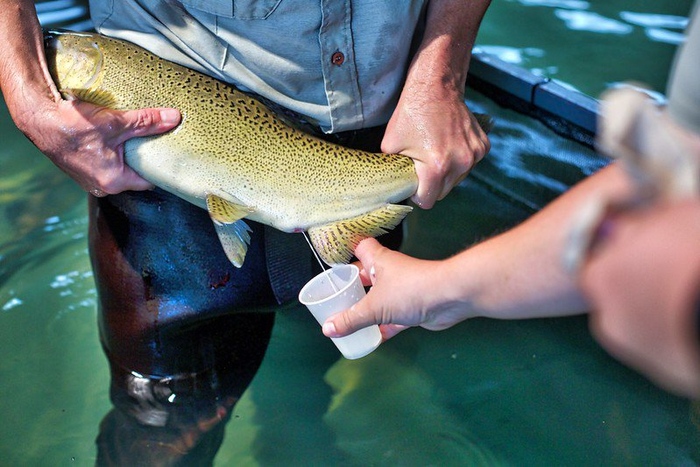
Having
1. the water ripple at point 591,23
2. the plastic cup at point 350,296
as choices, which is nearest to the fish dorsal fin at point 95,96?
the plastic cup at point 350,296

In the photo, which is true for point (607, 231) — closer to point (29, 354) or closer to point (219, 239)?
point (219, 239)

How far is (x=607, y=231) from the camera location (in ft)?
1.82

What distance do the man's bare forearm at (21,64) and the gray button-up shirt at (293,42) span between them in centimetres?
18

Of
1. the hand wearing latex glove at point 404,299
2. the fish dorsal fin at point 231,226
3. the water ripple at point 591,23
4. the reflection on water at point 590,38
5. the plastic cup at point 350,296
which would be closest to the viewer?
the hand wearing latex glove at point 404,299

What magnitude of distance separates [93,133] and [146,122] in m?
0.11

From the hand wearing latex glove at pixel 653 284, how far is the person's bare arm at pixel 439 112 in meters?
0.91

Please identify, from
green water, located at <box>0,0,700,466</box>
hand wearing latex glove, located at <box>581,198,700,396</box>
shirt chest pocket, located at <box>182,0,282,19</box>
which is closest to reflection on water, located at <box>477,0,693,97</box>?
green water, located at <box>0,0,700,466</box>

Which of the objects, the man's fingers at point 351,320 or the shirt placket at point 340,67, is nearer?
the man's fingers at point 351,320

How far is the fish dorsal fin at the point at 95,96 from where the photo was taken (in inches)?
55.6

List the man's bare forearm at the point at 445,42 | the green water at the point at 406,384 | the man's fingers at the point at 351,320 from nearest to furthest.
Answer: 1. the man's fingers at the point at 351,320
2. the man's bare forearm at the point at 445,42
3. the green water at the point at 406,384

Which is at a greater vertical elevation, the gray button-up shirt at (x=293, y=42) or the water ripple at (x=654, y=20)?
the gray button-up shirt at (x=293, y=42)

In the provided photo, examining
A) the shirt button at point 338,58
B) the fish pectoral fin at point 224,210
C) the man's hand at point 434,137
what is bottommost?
the fish pectoral fin at point 224,210

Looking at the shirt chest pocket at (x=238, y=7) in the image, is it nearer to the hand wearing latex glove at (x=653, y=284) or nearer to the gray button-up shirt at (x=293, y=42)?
the gray button-up shirt at (x=293, y=42)

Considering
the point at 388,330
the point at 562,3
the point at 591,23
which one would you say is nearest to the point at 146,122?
the point at 388,330
